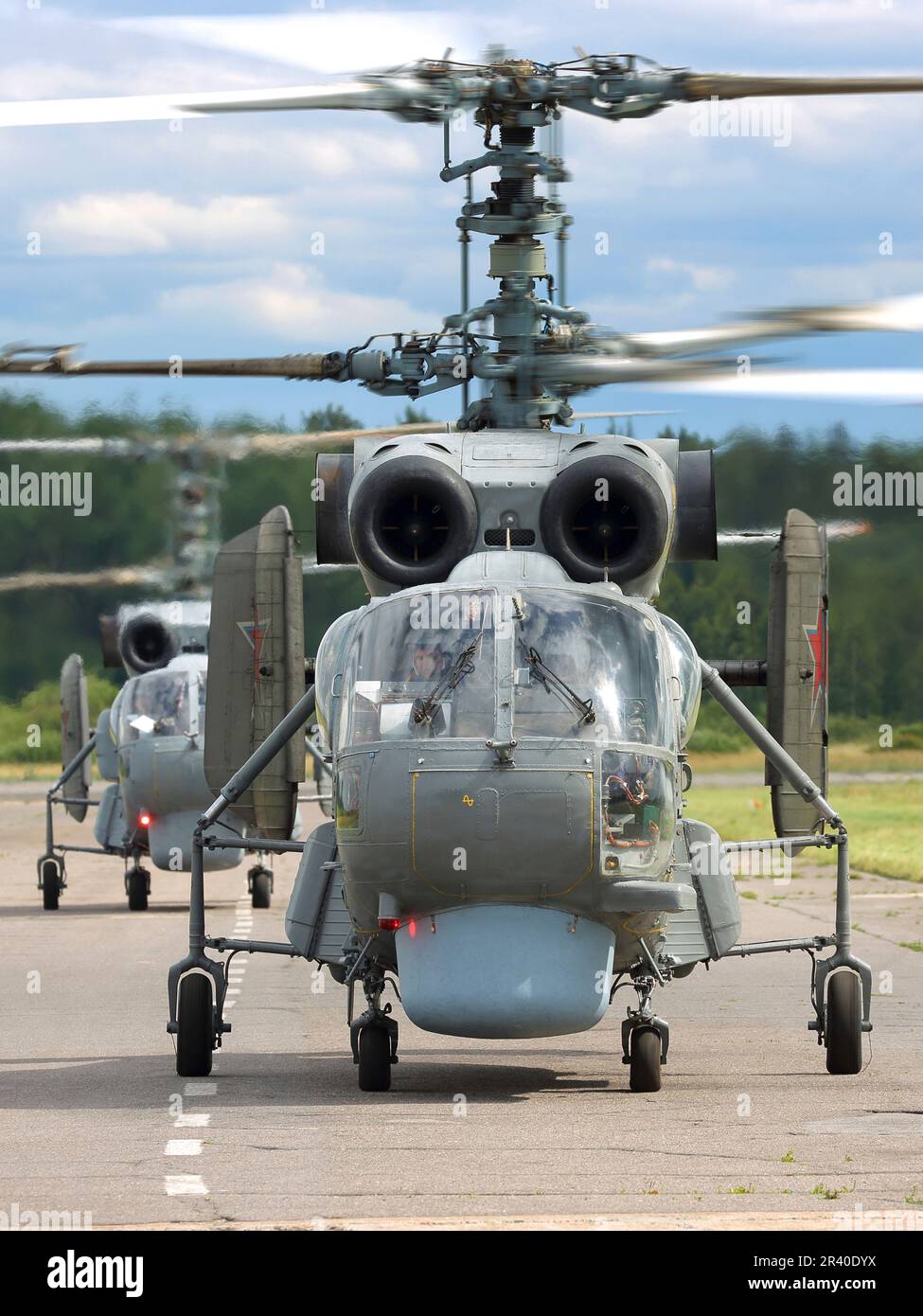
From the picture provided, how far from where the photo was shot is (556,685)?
39.3 feet

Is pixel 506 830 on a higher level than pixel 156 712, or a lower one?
lower

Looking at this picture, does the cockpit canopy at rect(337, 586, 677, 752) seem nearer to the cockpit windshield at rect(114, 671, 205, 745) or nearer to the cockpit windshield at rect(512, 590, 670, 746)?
the cockpit windshield at rect(512, 590, 670, 746)

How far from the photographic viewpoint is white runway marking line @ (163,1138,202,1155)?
10469 mm

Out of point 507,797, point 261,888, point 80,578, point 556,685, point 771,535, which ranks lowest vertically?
point 261,888

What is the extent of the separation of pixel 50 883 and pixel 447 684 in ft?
60.9

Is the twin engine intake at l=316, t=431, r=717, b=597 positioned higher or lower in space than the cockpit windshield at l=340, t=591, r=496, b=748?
higher

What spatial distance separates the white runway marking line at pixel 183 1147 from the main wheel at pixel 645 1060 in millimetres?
2727

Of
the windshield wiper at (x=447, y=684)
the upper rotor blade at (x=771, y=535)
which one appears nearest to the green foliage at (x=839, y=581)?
the upper rotor blade at (x=771, y=535)

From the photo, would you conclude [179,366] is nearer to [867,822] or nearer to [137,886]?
[137,886]

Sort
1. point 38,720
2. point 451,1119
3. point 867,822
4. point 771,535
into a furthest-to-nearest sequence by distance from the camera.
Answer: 1. point 38,720
2. point 867,822
3. point 771,535
4. point 451,1119

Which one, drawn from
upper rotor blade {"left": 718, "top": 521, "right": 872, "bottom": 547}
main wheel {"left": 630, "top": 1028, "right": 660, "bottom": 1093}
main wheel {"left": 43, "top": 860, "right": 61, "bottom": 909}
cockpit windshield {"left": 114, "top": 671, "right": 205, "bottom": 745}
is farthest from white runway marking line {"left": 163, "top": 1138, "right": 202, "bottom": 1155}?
main wheel {"left": 43, "top": 860, "right": 61, "bottom": 909}

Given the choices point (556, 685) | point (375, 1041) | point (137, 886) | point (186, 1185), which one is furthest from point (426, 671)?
point (137, 886)

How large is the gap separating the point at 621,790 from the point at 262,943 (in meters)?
2.88

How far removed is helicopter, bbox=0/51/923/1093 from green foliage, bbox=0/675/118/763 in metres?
25.6
